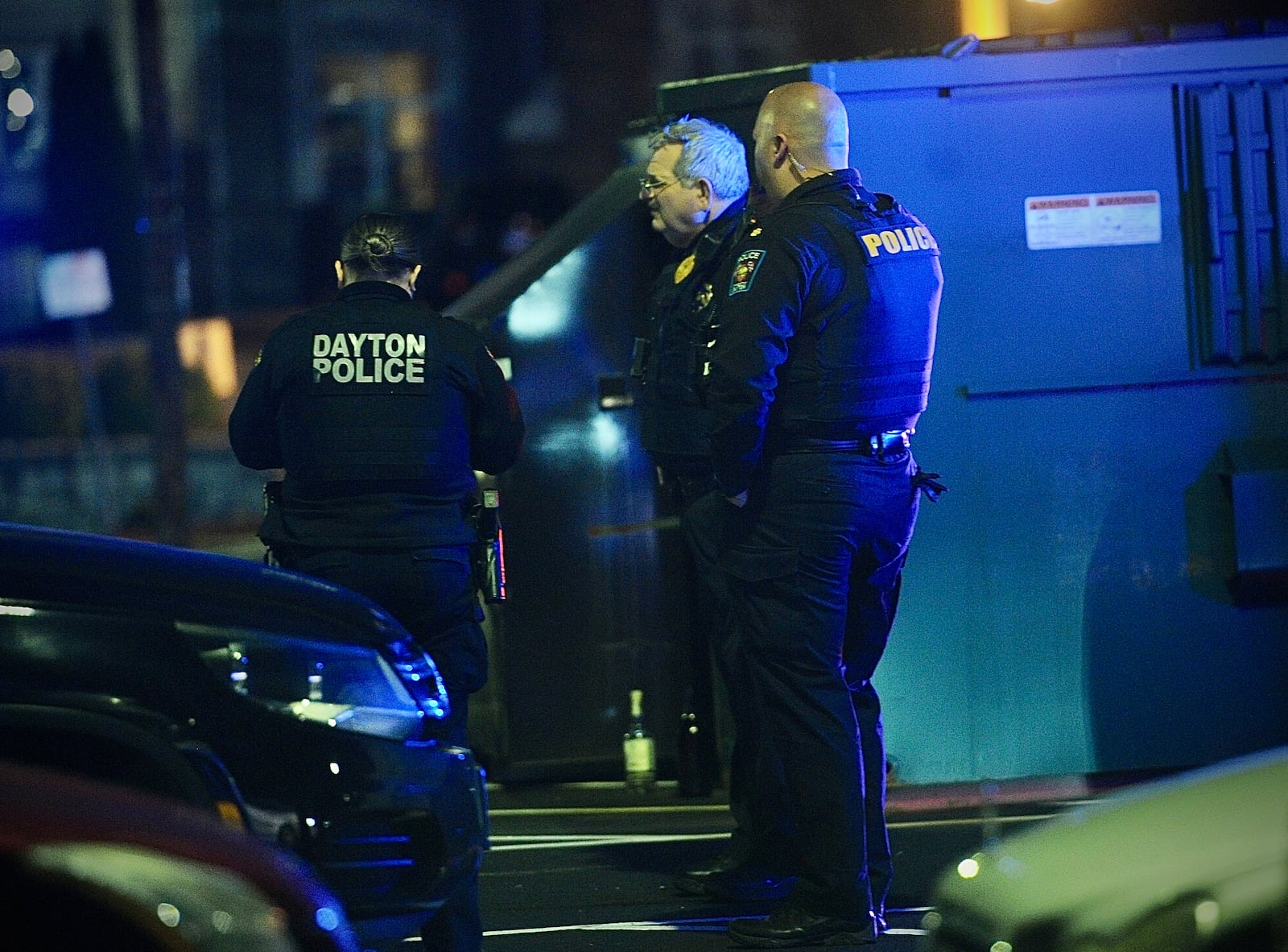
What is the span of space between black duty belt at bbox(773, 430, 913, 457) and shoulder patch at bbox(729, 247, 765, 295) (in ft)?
1.30

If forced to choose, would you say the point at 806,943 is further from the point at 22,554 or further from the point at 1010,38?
the point at 1010,38

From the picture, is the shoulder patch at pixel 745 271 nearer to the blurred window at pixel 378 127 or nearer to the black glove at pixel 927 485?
the black glove at pixel 927 485

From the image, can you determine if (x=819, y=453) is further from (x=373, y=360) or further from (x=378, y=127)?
(x=378, y=127)

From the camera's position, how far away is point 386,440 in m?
4.71

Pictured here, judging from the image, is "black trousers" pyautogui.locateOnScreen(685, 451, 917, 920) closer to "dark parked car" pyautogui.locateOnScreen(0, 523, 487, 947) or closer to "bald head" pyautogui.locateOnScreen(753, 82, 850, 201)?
"bald head" pyautogui.locateOnScreen(753, 82, 850, 201)

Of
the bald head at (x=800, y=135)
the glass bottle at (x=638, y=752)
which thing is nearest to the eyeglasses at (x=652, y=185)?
the bald head at (x=800, y=135)

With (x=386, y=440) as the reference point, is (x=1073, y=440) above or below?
below

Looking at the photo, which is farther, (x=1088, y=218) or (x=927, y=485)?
(x=1088, y=218)

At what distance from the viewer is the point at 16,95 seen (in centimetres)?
2408

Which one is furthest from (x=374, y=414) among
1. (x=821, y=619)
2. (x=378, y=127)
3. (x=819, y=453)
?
(x=378, y=127)

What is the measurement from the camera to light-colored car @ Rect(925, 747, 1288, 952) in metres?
2.60

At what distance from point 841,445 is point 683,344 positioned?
742 mm

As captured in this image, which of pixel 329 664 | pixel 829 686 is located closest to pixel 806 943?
pixel 829 686

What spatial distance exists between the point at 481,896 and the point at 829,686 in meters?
1.38
